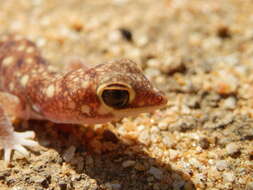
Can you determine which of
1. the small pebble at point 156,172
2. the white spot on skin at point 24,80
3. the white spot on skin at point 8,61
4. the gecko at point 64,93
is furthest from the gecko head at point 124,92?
the white spot on skin at point 8,61

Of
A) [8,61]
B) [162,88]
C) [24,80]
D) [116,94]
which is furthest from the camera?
[162,88]

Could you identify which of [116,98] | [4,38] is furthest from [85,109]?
[4,38]

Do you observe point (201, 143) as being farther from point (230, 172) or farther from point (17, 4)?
point (17, 4)

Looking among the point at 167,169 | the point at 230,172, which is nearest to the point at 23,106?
the point at 167,169

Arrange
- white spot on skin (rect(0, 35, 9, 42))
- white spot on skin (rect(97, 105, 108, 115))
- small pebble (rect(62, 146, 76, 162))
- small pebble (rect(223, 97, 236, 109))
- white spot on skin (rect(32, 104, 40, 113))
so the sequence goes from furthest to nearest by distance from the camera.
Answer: white spot on skin (rect(0, 35, 9, 42))
small pebble (rect(223, 97, 236, 109))
white spot on skin (rect(32, 104, 40, 113))
small pebble (rect(62, 146, 76, 162))
white spot on skin (rect(97, 105, 108, 115))

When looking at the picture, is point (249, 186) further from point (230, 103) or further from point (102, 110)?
point (102, 110)

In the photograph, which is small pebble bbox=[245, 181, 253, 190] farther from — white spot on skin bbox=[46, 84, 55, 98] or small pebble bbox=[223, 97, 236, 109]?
white spot on skin bbox=[46, 84, 55, 98]

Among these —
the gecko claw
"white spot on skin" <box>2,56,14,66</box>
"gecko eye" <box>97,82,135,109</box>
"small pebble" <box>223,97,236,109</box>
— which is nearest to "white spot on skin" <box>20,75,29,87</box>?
"white spot on skin" <box>2,56,14,66</box>
